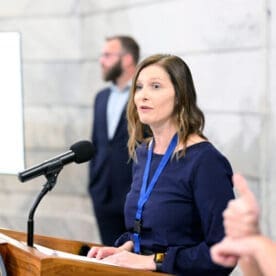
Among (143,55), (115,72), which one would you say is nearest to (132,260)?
(115,72)

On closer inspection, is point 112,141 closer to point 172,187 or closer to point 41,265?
point 172,187

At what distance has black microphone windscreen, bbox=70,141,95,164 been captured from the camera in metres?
2.18

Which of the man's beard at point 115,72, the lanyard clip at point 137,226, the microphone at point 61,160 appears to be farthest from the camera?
the man's beard at point 115,72

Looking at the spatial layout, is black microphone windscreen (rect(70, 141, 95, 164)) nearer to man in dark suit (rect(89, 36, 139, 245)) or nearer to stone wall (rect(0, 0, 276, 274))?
stone wall (rect(0, 0, 276, 274))

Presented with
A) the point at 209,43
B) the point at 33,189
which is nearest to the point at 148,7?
the point at 209,43

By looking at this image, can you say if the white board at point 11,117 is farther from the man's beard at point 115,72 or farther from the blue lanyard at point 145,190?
the man's beard at point 115,72

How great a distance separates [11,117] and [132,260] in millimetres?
767

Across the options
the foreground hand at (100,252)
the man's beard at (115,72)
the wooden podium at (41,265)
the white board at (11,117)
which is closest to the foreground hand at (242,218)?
the wooden podium at (41,265)

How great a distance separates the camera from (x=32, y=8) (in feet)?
→ 17.3

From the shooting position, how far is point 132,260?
220cm

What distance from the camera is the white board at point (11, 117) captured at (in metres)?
2.58

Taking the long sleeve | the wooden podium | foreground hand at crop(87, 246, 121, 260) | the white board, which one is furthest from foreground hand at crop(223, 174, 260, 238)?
the white board

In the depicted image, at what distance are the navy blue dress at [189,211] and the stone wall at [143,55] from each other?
57.6 inches

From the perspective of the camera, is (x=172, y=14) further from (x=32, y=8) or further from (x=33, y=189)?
(x=33, y=189)
